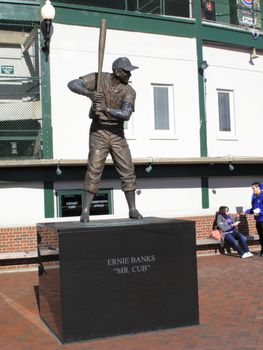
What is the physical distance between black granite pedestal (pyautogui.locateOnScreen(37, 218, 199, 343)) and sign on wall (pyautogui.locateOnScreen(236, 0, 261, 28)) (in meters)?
12.5

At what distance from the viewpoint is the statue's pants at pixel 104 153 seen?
7.31 meters

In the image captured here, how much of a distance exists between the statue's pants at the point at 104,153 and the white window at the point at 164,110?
8548 mm

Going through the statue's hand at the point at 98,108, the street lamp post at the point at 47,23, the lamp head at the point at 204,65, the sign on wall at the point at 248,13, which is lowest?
the statue's hand at the point at 98,108

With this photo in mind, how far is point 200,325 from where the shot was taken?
275 inches

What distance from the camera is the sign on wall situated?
58.7 feet

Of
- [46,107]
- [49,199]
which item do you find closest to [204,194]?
[49,199]

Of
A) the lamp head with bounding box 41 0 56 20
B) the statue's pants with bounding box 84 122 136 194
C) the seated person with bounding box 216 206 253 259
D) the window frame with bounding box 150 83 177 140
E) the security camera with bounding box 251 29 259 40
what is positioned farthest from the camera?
the security camera with bounding box 251 29 259 40

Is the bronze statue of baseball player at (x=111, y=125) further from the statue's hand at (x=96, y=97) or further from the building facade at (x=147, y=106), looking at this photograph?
the building facade at (x=147, y=106)

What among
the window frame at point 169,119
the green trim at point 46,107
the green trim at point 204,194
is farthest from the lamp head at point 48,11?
the green trim at point 204,194

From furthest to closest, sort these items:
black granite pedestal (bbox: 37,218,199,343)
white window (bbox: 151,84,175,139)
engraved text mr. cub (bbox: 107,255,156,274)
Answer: white window (bbox: 151,84,175,139) < engraved text mr. cub (bbox: 107,255,156,274) < black granite pedestal (bbox: 37,218,199,343)

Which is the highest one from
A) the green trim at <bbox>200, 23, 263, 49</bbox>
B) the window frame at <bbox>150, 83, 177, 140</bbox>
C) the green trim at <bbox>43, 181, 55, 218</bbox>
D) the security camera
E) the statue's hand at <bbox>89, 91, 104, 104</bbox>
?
the security camera

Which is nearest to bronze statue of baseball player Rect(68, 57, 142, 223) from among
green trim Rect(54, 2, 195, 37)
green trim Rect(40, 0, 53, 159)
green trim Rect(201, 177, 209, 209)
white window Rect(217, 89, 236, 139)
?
green trim Rect(40, 0, 53, 159)

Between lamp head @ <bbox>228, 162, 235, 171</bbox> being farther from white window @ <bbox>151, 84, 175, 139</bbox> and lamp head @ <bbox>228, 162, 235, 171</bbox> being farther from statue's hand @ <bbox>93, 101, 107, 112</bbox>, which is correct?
statue's hand @ <bbox>93, 101, 107, 112</bbox>

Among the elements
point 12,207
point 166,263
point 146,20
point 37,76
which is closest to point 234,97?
point 146,20
